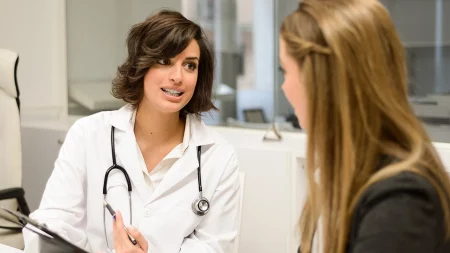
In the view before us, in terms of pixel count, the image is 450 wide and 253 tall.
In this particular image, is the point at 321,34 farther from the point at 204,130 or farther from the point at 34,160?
the point at 34,160

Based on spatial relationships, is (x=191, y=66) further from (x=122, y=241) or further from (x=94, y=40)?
(x=94, y=40)

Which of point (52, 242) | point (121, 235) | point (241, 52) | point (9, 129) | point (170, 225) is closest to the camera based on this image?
point (52, 242)

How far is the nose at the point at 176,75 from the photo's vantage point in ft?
5.70

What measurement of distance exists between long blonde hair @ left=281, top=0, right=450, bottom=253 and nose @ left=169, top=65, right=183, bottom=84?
81cm

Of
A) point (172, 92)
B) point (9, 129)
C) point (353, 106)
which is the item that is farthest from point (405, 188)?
point (9, 129)

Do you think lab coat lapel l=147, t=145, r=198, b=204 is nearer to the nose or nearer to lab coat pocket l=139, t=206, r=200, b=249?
lab coat pocket l=139, t=206, r=200, b=249

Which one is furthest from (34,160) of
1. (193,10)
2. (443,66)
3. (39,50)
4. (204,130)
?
(443,66)

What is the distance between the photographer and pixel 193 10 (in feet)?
9.79

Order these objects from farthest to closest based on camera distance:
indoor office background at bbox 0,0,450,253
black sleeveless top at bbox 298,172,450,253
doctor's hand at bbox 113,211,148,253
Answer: indoor office background at bbox 0,0,450,253, doctor's hand at bbox 113,211,148,253, black sleeveless top at bbox 298,172,450,253

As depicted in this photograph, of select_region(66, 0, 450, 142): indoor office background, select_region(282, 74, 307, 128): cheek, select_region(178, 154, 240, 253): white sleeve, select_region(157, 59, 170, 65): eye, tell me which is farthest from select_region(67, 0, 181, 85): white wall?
select_region(282, 74, 307, 128): cheek

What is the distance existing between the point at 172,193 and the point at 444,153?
0.94 m

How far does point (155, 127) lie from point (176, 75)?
205 mm

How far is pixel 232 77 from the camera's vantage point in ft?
9.81

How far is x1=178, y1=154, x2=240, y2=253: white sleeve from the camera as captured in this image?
5.53 ft
